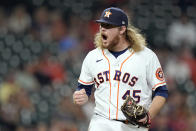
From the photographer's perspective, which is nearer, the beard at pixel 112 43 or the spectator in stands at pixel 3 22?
the beard at pixel 112 43

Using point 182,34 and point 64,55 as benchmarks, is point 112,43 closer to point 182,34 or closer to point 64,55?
point 64,55

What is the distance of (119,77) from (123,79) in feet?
0.15

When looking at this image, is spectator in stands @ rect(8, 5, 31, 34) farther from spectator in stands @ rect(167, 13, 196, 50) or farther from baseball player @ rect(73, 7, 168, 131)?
baseball player @ rect(73, 7, 168, 131)

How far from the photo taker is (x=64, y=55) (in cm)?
893

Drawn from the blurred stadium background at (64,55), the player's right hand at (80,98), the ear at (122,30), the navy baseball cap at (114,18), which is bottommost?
the blurred stadium background at (64,55)

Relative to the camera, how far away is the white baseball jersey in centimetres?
404

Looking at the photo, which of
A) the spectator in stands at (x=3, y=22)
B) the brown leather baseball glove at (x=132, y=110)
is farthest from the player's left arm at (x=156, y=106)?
the spectator in stands at (x=3, y=22)

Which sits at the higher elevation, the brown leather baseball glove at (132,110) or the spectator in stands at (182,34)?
the brown leather baseball glove at (132,110)

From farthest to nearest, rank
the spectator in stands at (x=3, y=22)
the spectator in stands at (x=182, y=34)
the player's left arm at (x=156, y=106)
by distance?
the spectator in stands at (x=3, y=22) → the spectator in stands at (x=182, y=34) → the player's left arm at (x=156, y=106)

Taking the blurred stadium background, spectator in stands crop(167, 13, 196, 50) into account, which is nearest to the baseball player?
the blurred stadium background

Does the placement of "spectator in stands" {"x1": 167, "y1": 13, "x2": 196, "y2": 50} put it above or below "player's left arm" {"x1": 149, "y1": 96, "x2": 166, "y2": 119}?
below

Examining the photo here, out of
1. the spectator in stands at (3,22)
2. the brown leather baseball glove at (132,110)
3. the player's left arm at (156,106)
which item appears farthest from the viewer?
the spectator in stands at (3,22)

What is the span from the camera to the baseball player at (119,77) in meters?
4.03

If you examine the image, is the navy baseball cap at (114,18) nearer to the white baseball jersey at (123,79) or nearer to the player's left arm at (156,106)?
the white baseball jersey at (123,79)
